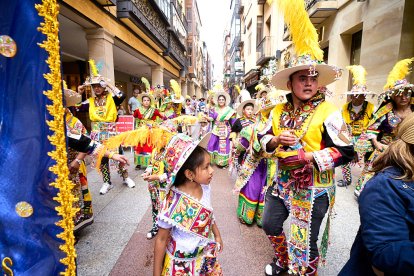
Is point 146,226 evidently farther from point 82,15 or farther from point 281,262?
point 82,15

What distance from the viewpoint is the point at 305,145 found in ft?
6.41

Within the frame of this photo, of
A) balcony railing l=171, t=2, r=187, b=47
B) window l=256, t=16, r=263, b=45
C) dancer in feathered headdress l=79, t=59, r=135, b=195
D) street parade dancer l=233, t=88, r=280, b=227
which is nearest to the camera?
street parade dancer l=233, t=88, r=280, b=227

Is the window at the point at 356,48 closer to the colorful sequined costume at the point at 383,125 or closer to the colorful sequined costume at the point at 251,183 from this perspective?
the colorful sequined costume at the point at 383,125

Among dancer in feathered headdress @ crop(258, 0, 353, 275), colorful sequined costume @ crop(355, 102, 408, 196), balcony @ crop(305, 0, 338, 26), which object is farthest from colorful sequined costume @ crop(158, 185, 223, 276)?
balcony @ crop(305, 0, 338, 26)

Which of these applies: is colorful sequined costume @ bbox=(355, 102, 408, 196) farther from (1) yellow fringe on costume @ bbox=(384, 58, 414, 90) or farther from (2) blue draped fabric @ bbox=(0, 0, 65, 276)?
(2) blue draped fabric @ bbox=(0, 0, 65, 276)

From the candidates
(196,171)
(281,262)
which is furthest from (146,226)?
(196,171)

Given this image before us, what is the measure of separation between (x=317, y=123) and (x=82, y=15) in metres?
6.17

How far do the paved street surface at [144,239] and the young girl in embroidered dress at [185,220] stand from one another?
38.6 inches

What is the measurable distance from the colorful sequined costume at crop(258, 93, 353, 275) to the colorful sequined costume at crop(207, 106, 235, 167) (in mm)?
4433

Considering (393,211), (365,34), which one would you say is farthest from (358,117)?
(393,211)

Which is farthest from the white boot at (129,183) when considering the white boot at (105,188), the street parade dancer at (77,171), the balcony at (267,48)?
the balcony at (267,48)

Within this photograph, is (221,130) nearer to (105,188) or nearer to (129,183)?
(129,183)

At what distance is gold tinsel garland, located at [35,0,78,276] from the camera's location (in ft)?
3.38

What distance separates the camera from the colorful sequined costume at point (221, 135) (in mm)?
6598
